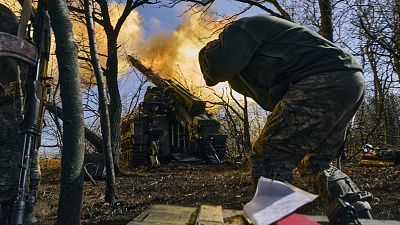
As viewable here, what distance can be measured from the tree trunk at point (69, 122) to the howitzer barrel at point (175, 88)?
38.4ft

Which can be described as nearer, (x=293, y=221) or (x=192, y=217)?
(x=293, y=221)

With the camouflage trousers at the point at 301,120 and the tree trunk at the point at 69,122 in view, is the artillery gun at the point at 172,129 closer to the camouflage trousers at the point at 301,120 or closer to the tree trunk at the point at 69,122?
the tree trunk at the point at 69,122

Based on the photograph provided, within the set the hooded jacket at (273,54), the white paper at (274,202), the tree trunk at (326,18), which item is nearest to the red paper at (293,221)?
the white paper at (274,202)

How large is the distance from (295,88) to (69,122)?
1.68m

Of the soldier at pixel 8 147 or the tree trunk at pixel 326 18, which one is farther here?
the tree trunk at pixel 326 18

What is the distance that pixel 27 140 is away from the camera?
2.47 meters

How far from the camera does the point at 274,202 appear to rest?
1.21 metres

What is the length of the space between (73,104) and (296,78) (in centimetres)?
167

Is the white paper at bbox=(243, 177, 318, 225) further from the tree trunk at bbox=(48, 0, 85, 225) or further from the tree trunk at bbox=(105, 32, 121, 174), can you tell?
the tree trunk at bbox=(105, 32, 121, 174)

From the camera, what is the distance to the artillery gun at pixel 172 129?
14.7 meters

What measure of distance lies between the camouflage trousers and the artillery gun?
Answer: 37.7ft

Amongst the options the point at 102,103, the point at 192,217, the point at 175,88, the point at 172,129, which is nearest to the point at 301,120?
the point at 192,217

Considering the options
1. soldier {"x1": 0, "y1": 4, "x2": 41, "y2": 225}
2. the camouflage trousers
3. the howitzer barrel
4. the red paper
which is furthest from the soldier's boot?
the howitzer barrel

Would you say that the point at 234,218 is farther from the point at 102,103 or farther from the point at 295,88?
the point at 102,103
